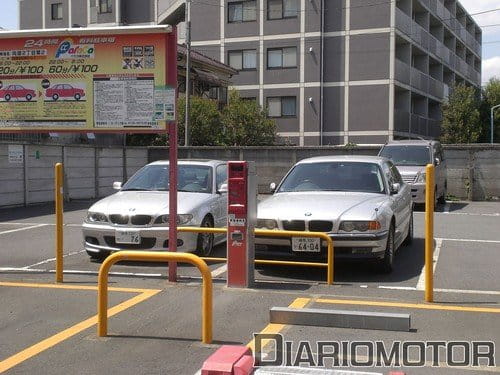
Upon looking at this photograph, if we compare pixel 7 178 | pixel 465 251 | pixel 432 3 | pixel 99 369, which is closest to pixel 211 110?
pixel 7 178

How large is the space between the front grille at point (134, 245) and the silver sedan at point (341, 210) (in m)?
1.59

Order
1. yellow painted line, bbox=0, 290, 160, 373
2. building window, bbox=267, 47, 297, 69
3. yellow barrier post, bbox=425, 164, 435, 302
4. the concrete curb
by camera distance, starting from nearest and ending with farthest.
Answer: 1. yellow painted line, bbox=0, 290, 160, 373
2. the concrete curb
3. yellow barrier post, bbox=425, 164, 435, 302
4. building window, bbox=267, 47, 297, 69

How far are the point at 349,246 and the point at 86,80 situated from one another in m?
3.76

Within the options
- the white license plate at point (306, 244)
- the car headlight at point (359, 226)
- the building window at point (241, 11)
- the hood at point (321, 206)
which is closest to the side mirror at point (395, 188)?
the hood at point (321, 206)

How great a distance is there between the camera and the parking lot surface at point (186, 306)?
16.1 feet

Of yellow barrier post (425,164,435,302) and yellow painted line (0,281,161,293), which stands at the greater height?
yellow barrier post (425,164,435,302)

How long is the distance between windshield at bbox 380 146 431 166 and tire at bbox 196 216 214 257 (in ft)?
33.5

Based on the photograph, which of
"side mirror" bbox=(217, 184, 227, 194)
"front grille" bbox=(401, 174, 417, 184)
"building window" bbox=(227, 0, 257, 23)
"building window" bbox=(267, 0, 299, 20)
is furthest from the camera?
"building window" bbox=(227, 0, 257, 23)

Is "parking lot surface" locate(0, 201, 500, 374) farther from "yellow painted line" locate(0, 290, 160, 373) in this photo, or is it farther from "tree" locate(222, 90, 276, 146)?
"tree" locate(222, 90, 276, 146)

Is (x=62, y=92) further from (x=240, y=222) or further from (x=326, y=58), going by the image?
(x=326, y=58)

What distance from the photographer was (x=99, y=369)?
4.60m

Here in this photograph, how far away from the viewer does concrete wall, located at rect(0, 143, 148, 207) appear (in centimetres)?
1788

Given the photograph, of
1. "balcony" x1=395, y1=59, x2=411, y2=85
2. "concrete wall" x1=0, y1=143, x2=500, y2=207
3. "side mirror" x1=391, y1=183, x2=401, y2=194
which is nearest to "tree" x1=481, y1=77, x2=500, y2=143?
"balcony" x1=395, y1=59, x2=411, y2=85

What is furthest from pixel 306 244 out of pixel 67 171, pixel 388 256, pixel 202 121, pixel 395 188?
pixel 202 121
